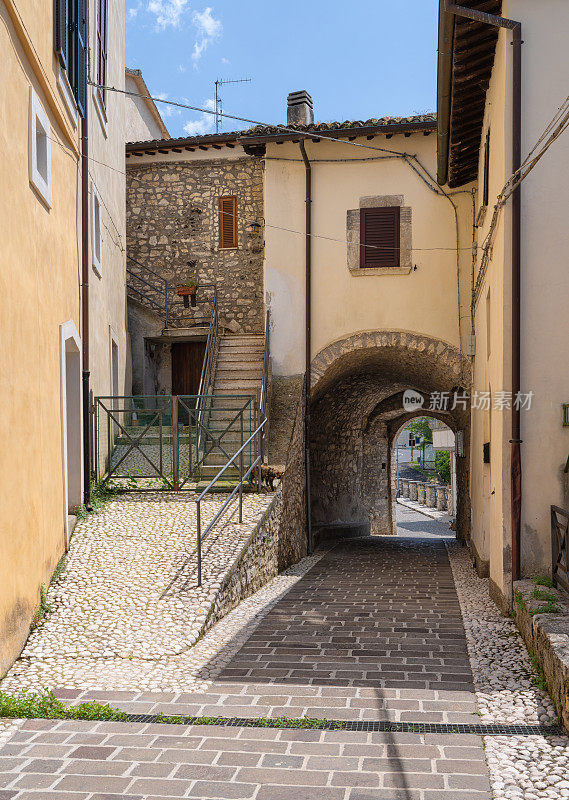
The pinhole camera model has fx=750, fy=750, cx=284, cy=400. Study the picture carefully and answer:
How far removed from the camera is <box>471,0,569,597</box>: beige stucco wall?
685 cm

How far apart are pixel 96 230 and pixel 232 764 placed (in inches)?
343

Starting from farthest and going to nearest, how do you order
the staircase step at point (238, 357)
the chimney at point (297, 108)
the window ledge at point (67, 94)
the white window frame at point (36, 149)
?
the chimney at point (297, 108) < the staircase step at point (238, 357) < the window ledge at point (67, 94) < the white window frame at point (36, 149)

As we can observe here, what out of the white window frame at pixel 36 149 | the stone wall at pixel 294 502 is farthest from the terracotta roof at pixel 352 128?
the white window frame at pixel 36 149

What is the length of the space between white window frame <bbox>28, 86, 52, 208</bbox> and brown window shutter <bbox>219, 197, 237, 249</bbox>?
8210 millimetres

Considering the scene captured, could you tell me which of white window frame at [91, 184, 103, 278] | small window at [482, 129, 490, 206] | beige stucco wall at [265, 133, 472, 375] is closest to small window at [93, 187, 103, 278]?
white window frame at [91, 184, 103, 278]

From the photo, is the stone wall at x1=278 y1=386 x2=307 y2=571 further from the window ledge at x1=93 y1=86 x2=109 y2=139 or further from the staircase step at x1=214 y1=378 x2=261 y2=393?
the window ledge at x1=93 y1=86 x2=109 y2=139

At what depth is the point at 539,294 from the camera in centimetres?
700

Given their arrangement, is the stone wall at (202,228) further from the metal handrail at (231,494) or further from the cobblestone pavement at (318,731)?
the cobblestone pavement at (318,731)

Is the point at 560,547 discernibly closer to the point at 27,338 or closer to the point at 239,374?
the point at 27,338

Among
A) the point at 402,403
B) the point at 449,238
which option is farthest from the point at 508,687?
the point at 402,403

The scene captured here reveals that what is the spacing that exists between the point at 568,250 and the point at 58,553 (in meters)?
5.71

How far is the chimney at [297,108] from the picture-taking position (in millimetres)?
14805

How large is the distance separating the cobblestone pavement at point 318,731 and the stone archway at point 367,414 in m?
6.10

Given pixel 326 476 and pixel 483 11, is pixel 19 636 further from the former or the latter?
pixel 326 476
